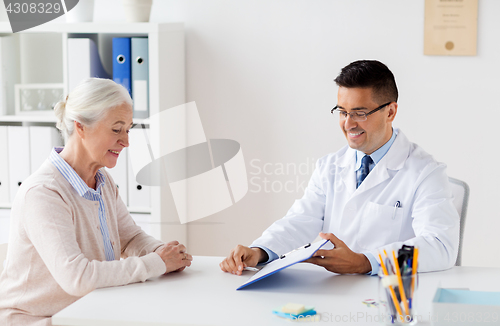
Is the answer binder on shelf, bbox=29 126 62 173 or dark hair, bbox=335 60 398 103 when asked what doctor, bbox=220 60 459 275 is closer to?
dark hair, bbox=335 60 398 103

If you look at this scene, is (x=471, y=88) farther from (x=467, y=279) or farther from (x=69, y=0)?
(x=69, y=0)

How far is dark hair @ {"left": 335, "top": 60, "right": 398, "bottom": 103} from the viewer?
1748 millimetres

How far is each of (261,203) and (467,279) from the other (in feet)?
4.96

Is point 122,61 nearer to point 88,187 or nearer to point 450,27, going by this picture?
point 88,187

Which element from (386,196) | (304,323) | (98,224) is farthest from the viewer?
(386,196)

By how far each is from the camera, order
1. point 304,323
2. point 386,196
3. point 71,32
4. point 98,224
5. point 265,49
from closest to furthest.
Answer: point 304,323 → point 98,224 → point 386,196 → point 71,32 → point 265,49

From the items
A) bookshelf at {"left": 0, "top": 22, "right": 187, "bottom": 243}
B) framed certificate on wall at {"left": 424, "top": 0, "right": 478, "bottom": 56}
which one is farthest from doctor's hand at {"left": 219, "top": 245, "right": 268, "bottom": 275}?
framed certificate on wall at {"left": 424, "top": 0, "right": 478, "bottom": 56}

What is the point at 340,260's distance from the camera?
1.44 m

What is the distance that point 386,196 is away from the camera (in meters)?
1.74

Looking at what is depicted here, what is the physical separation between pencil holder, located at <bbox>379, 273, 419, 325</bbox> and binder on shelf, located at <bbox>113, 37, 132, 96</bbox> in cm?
179

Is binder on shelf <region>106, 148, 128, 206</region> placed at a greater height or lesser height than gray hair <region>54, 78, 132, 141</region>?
lesser

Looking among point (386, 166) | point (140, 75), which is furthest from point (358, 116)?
point (140, 75)

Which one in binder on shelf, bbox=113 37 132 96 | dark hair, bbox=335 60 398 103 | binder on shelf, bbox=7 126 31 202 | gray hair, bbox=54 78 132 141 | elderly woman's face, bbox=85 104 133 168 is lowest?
binder on shelf, bbox=7 126 31 202

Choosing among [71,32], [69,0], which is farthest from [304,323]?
[69,0]
